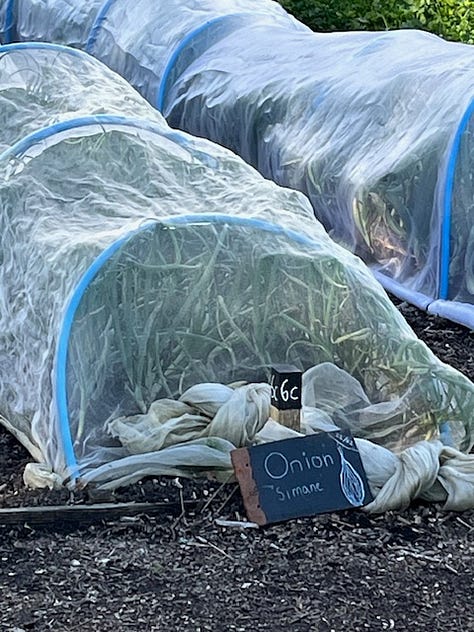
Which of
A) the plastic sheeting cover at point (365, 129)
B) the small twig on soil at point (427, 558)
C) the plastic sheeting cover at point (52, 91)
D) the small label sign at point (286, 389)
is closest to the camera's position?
the small twig on soil at point (427, 558)

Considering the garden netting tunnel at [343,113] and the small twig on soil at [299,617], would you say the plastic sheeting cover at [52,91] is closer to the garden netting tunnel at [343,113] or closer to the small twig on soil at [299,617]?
the garden netting tunnel at [343,113]

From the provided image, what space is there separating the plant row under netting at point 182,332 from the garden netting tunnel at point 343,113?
5.52 ft

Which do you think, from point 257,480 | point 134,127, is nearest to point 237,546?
point 257,480

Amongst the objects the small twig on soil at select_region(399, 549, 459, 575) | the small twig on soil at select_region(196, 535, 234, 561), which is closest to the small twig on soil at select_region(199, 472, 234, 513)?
the small twig on soil at select_region(196, 535, 234, 561)

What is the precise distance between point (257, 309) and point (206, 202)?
50 centimetres

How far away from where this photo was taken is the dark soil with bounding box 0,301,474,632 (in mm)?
3402

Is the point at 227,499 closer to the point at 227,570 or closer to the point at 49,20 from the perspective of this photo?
the point at 227,570

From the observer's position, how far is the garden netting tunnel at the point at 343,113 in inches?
246

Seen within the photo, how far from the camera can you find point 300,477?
13.1ft

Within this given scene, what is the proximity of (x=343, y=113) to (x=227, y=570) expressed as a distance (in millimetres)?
3898

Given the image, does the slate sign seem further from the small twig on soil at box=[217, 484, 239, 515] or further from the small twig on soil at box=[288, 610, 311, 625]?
the small twig on soil at box=[288, 610, 311, 625]

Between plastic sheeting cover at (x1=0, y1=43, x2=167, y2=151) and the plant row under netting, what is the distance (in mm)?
579

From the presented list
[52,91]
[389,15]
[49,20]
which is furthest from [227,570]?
[389,15]

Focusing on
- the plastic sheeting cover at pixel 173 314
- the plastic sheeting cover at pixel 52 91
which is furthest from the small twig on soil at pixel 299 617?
the plastic sheeting cover at pixel 52 91
